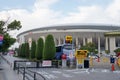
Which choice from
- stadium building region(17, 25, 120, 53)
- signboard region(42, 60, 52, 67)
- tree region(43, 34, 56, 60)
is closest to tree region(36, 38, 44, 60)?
tree region(43, 34, 56, 60)

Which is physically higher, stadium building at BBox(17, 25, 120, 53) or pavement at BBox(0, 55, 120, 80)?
stadium building at BBox(17, 25, 120, 53)

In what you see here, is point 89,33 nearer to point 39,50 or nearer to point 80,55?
point 39,50

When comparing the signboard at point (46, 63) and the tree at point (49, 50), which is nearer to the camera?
the signboard at point (46, 63)

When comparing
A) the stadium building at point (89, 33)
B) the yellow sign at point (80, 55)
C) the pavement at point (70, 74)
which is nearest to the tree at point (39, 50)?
the yellow sign at point (80, 55)

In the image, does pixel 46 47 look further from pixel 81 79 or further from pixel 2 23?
pixel 81 79

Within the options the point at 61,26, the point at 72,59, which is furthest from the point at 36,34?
the point at 72,59

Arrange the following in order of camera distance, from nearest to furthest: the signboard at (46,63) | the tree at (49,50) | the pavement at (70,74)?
the pavement at (70,74) → the signboard at (46,63) → the tree at (49,50)

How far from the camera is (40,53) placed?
142 ft

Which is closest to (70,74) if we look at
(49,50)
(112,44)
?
(49,50)

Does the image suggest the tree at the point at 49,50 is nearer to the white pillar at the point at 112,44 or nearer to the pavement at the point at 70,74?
the pavement at the point at 70,74

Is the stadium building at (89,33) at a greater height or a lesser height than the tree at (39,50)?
greater

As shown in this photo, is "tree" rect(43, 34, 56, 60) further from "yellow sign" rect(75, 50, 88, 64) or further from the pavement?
the pavement

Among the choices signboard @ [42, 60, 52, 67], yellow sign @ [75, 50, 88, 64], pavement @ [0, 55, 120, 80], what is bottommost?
pavement @ [0, 55, 120, 80]

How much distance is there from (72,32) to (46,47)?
8236cm
